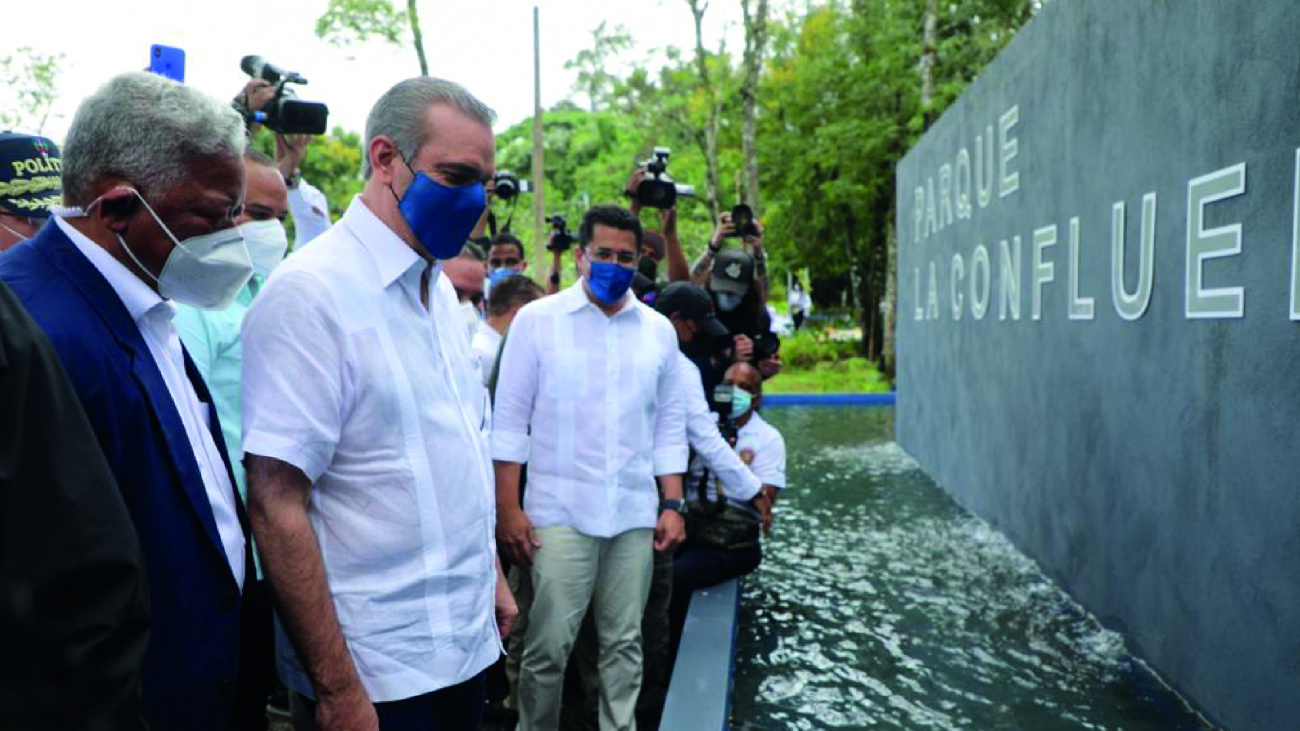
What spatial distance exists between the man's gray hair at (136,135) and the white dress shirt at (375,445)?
13.4 inches

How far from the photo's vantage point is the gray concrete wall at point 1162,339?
140 inches

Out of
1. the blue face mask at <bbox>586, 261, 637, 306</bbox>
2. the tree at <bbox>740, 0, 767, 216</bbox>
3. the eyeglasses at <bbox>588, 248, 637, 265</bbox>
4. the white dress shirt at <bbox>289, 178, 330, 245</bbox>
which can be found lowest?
the blue face mask at <bbox>586, 261, 637, 306</bbox>

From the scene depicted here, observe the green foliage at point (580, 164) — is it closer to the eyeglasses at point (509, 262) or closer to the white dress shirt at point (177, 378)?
the eyeglasses at point (509, 262)

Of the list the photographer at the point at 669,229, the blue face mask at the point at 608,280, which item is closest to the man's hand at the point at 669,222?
the photographer at the point at 669,229

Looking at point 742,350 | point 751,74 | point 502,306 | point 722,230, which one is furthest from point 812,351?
point 502,306

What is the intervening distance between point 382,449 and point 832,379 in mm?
18625

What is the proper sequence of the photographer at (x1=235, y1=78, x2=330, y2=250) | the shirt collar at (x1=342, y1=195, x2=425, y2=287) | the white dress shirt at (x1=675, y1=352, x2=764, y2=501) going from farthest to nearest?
the white dress shirt at (x1=675, y1=352, x2=764, y2=501) < the photographer at (x1=235, y1=78, x2=330, y2=250) < the shirt collar at (x1=342, y1=195, x2=425, y2=287)

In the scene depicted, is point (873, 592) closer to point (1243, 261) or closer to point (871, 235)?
point (1243, 261)

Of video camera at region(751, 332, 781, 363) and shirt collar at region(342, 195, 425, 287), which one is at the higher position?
shirt collar at region(342, 195, 425, 287)

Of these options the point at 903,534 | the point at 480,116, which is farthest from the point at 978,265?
the point at 480,116

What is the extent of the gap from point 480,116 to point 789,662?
137 inches

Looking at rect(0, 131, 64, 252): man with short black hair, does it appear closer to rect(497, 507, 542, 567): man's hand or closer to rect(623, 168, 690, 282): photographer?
rect(497, 507, 542, 567): man's hand

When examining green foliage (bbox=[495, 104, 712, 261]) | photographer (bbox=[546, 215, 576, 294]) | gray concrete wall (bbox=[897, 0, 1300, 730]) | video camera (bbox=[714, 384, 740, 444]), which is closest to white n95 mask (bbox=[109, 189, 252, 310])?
video camera (bbox=[714, 384, 740, 444])

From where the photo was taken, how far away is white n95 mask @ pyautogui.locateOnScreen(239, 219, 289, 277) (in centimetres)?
305
